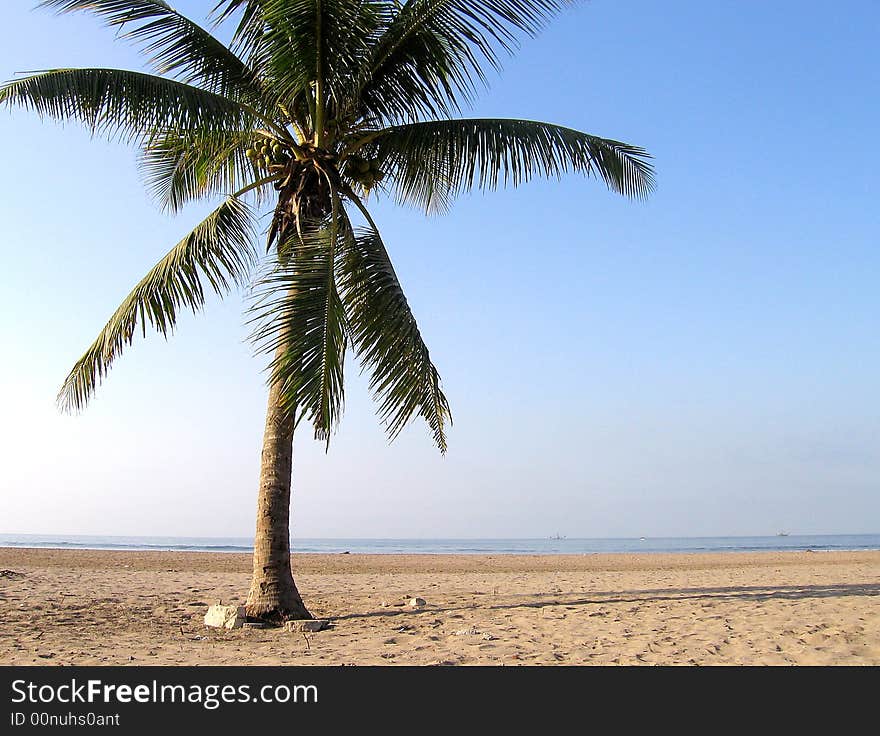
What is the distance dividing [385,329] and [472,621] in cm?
351

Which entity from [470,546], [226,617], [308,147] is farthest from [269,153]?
[470,546]

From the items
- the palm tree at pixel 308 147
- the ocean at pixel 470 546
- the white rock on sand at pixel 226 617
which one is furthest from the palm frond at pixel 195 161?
the ocean at pixel 470 546

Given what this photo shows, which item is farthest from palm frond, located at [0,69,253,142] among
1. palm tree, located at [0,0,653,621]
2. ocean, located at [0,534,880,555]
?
ocean, located at [0,534,880,555]

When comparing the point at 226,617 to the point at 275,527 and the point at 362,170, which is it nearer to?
the point at 275,527

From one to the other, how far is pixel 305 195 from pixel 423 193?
2.34m

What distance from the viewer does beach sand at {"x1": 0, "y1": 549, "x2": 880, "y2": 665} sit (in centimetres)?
653

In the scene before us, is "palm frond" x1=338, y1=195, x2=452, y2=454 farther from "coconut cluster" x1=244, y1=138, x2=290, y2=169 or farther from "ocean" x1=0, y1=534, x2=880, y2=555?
"ocean" x1=0, y1=534, x2=880, y2=555

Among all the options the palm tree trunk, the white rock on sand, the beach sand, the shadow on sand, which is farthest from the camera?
the shadow on sand

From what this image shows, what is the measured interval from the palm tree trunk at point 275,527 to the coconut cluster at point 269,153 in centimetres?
297

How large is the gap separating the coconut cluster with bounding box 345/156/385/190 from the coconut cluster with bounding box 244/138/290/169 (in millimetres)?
783

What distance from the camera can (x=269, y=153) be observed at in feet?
31.3

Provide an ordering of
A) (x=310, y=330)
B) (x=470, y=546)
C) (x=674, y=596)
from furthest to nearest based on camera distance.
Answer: (x=470, y=546) < (x=674, y=596) < (x=310, y=330)
